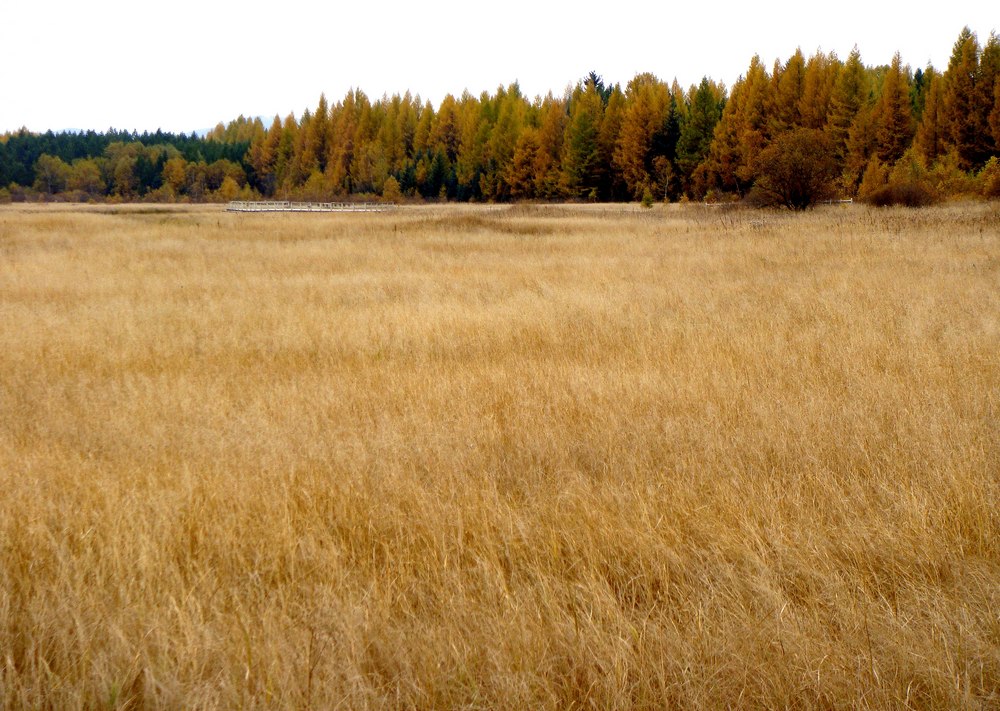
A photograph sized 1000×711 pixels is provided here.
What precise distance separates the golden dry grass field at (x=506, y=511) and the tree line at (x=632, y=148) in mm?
24532

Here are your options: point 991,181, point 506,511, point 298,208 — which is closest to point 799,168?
point 991,181

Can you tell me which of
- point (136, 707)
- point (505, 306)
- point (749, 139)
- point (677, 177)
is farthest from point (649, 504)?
point (677, 177)

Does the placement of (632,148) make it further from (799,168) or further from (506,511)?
(506,511)

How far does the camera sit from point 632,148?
6228cm

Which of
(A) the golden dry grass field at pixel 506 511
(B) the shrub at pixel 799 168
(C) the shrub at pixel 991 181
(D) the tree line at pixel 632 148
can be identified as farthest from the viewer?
(D) the tree line at pixel 632 148

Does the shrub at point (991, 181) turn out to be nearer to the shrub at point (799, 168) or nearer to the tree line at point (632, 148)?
the tree line at point (632, 148)

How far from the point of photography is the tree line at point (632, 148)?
40938 mm

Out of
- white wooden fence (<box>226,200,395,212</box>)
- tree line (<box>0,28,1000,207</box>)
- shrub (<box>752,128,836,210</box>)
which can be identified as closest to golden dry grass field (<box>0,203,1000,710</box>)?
shrub (<box>752,128,836,210</box>)

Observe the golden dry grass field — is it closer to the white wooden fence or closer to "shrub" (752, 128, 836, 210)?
"shrub" (752, 128, 836, 210)

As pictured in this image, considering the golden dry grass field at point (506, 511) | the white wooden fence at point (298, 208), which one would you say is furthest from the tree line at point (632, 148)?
the golden dry grass field at point (506, 511)

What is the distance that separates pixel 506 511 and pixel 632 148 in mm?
62242

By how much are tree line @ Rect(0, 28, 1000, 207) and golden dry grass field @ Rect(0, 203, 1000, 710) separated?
80.5ft

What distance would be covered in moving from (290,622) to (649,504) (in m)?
1.75

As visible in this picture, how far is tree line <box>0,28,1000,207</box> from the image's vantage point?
134 feet
